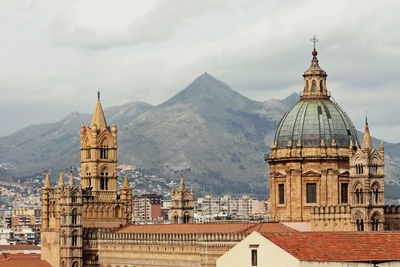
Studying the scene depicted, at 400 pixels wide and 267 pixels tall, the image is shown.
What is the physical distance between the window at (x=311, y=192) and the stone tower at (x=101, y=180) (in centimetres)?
3550

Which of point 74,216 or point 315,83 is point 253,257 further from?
point 74,216

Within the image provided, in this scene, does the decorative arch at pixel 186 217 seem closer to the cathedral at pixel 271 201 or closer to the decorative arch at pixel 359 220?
the cathedral at pixel 271 201

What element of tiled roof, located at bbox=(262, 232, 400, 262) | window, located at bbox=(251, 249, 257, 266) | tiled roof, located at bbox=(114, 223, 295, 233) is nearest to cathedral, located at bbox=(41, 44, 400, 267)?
tiled roof, located at bbox=(114, 223, 295, 233)

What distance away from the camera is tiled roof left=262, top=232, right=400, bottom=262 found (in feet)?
295

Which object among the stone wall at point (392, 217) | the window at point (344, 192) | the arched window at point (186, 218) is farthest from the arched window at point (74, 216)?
the stone wall at point (392, 217)

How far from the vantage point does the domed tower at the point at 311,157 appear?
131 m

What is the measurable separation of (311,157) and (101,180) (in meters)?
37.4

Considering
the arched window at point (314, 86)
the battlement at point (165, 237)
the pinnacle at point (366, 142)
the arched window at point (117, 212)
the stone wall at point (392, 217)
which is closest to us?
the pinnacle at point (366, 142)

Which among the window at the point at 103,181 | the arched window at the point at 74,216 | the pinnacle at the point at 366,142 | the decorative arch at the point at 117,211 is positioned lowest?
the arched window at the point at 74,216

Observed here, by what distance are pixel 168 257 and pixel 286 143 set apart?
63.8 feet

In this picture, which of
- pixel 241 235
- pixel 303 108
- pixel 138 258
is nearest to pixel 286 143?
pixel 303 108

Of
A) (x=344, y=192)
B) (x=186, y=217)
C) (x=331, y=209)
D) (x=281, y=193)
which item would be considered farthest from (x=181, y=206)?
(x=331, y=209)

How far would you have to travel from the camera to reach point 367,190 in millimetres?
119625

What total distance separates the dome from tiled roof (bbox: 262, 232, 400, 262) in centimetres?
3338
